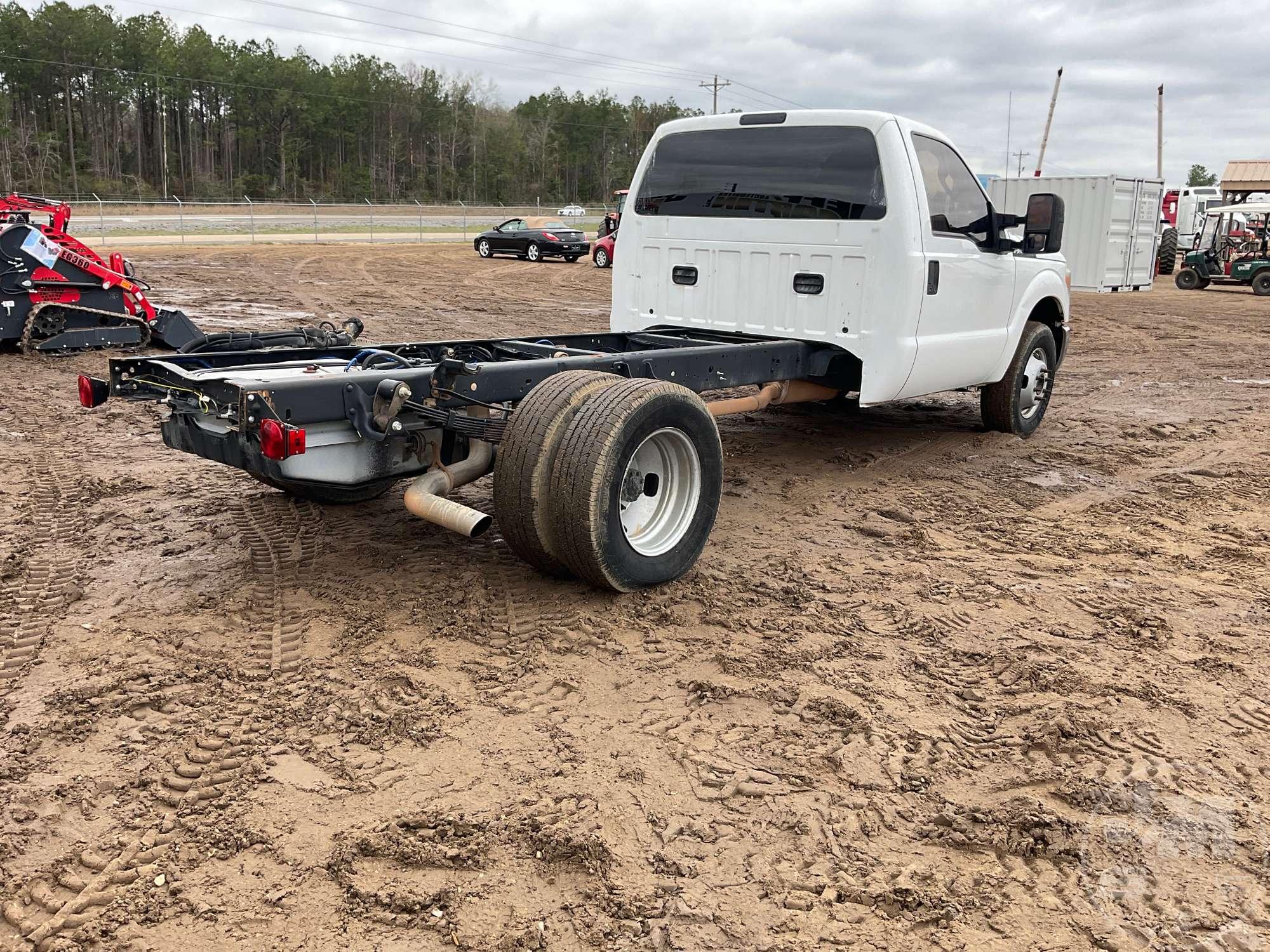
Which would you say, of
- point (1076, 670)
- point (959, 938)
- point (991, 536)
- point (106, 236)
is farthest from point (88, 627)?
point (106, 236)

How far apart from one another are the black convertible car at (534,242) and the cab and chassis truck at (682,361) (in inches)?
876

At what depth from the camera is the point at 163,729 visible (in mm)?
3488

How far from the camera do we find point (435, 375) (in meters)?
4.48

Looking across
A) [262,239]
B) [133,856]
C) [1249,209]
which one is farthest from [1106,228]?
[262,239]

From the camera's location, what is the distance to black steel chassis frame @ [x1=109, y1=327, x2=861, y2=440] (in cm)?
418

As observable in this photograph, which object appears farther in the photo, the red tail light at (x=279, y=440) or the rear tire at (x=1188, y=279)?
the rear tire at (x=1188, y=279)

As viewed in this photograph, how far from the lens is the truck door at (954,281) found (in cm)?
634

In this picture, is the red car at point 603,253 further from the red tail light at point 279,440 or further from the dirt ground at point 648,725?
the red tail light at point 279,440

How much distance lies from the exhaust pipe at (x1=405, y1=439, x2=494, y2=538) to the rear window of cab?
2694 millimetres

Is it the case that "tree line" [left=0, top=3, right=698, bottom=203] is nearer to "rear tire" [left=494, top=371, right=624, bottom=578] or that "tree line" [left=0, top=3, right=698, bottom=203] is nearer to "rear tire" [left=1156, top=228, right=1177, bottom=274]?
"rear tire" [left=1156, top=228, right=1177, bottom=274]

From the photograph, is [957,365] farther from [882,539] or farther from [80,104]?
[80,104]

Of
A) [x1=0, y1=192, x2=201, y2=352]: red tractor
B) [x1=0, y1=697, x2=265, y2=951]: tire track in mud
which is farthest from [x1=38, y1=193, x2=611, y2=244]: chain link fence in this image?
[x1=0, y1=697, x2=265, y2=951]: tire track in mud

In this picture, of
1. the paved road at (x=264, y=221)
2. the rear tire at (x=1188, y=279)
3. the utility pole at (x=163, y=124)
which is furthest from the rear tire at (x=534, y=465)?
the utility pole at (x=163, y=124)

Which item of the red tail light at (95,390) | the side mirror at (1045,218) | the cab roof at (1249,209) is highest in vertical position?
the cab roof at (1249,209)
